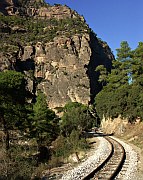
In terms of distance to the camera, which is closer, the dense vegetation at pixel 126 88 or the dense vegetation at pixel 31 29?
the dense vegetation at pixel 126 88

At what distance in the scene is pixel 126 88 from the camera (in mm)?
48875

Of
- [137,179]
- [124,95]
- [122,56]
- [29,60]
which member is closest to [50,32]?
[29,60]

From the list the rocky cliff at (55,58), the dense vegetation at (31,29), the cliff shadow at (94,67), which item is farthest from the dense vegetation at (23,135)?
the dense vegetation at (31,29)

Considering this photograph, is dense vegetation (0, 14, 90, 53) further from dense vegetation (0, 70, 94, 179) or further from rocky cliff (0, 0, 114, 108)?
dense vegetation (0, 70, 94, 179)

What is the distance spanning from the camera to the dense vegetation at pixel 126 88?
4394 cm

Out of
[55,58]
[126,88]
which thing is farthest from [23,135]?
[55,58]

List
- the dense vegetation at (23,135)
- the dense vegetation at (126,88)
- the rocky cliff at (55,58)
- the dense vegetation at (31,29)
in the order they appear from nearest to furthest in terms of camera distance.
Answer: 1. the dense vegetation at (23,135)
2. the dense vegetation at (126,88)
3. the rocky cliff at (55,58)
4. the dense vegetation at (31,29)

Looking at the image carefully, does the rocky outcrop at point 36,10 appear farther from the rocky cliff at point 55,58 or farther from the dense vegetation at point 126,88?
the dense vegetation at point 126,88

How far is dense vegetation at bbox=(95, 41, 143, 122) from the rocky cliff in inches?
2169

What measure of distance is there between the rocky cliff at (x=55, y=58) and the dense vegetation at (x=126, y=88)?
55.1m

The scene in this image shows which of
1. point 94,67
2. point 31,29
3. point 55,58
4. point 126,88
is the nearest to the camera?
point 126,88

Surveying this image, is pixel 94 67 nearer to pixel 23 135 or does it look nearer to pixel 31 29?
pixel 31 29

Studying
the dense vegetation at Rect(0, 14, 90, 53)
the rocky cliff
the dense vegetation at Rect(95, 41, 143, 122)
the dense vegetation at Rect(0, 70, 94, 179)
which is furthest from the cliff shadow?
the dense vegetation at Rect(0, 70, 94, 179)

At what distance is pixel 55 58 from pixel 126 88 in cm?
7886
